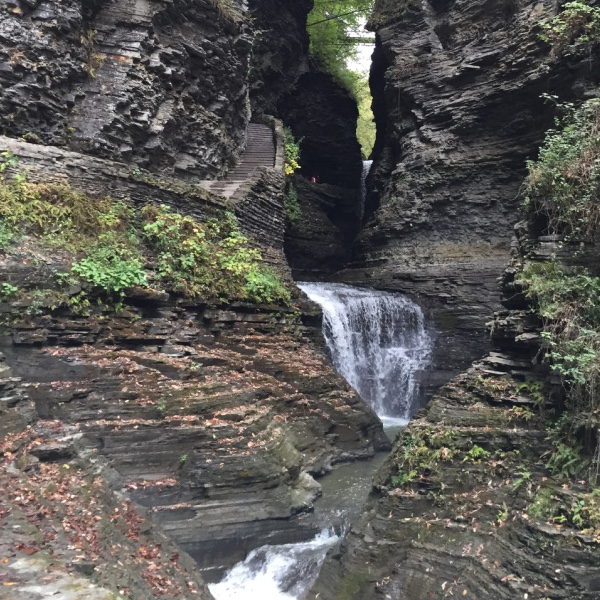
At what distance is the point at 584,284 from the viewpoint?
6.75 m

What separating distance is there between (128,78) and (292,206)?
11801mm

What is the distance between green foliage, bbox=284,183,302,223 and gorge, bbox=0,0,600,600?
4859 mm

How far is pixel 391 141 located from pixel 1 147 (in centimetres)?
1727

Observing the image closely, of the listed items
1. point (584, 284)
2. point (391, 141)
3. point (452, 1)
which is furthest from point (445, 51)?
point (584, 284)

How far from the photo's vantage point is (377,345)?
16047mm

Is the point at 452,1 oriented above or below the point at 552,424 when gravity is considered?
above

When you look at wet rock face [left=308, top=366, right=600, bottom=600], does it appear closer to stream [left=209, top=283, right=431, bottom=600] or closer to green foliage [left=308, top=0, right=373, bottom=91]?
stream [left=209, top=283, right=431, bottom=600]

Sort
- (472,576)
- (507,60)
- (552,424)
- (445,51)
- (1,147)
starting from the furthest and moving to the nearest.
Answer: (445,51) → (507,60) → (1,147) → (552,424) → (472,576)

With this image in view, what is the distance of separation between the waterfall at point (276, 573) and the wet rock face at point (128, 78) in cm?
934

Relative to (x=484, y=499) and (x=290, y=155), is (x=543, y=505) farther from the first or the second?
(x=290, y=155)

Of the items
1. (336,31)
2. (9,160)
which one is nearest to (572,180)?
(9,160)

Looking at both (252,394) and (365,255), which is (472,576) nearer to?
(252,394)

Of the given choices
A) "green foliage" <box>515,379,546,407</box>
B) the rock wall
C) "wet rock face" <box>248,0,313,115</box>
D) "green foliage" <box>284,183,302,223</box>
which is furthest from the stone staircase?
"green foliage" <box>515,379,546,407</box>

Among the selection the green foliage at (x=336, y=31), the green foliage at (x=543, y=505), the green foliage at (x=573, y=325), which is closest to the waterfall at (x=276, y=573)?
the green foliage at (x=543, y=505)
